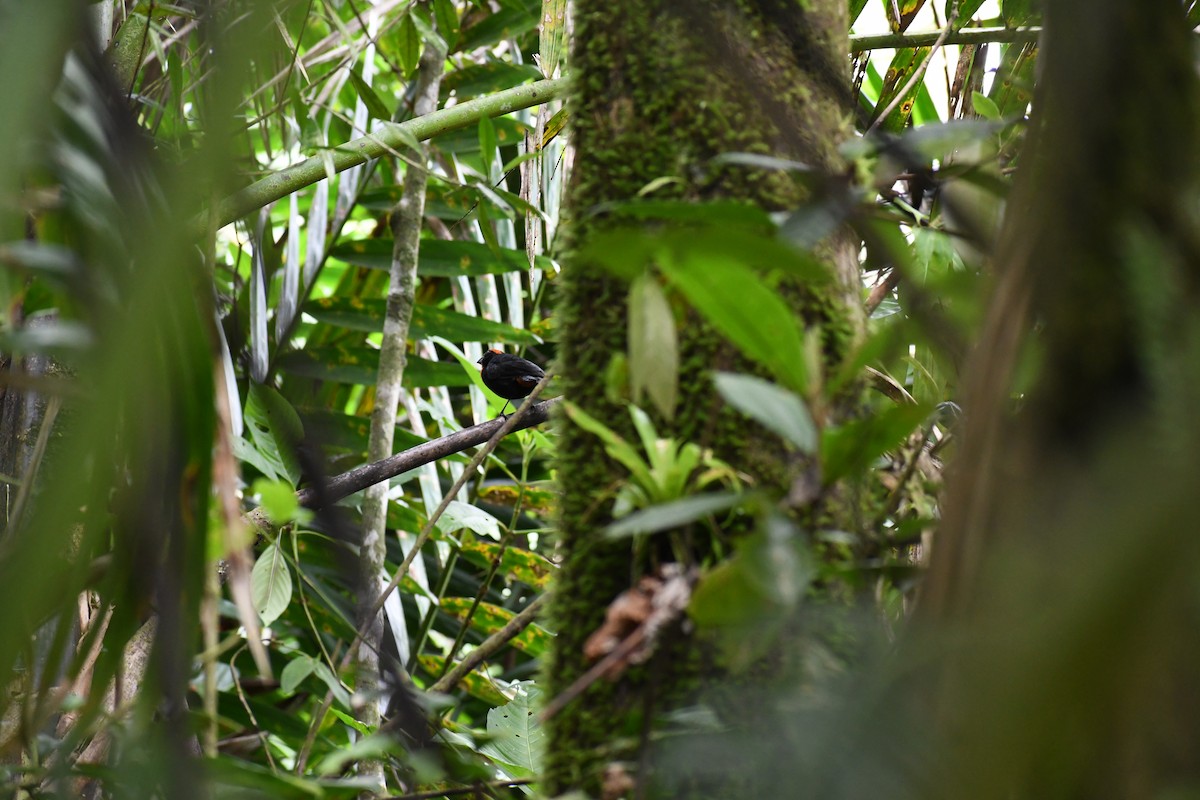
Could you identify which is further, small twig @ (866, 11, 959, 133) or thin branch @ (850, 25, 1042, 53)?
thin branch @ (850, 25, 1042, 53)

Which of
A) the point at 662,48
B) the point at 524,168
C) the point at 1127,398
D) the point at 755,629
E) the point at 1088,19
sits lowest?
the point at 755,629

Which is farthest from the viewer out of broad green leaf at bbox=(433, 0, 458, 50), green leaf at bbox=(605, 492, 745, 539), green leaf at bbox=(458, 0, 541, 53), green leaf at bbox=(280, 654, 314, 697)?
green leaf at bbox=(458, 0, 541, 53)

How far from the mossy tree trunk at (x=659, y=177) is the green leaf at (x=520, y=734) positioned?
0.60 meters

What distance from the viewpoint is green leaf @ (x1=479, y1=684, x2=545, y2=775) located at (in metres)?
1.34

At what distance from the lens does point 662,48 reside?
2.74ft

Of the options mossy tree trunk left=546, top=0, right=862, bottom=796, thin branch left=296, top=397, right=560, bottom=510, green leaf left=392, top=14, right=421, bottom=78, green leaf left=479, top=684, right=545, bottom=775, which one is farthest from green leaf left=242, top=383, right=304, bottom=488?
green leaf left=392, top=14, right=421, bottom=78

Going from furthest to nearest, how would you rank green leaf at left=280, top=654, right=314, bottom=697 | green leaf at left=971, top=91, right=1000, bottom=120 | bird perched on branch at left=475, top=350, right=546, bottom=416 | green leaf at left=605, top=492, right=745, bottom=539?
bird perched on branch at left=475, top=350, right=546, bottom=416, green leaf at left=280, top=654, right=314, bottom=697, green leaf at left=971, top=91, right=1000, bottom=120, green leaf at left=605, top=492, right=745, bottom=539

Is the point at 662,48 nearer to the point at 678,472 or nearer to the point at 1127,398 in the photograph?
the point at 678,472

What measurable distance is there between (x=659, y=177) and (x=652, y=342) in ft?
0.94

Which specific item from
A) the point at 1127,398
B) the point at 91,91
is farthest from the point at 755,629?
the point at 91,91

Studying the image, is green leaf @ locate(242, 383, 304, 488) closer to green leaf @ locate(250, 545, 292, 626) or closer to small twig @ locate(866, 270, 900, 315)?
green leaf @ locate(250, 545, 292, 626)

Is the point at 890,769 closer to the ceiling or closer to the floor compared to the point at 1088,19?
A: closer to the floor

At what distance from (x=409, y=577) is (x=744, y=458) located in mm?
1715

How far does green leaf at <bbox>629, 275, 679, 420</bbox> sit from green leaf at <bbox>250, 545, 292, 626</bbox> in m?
1.16
